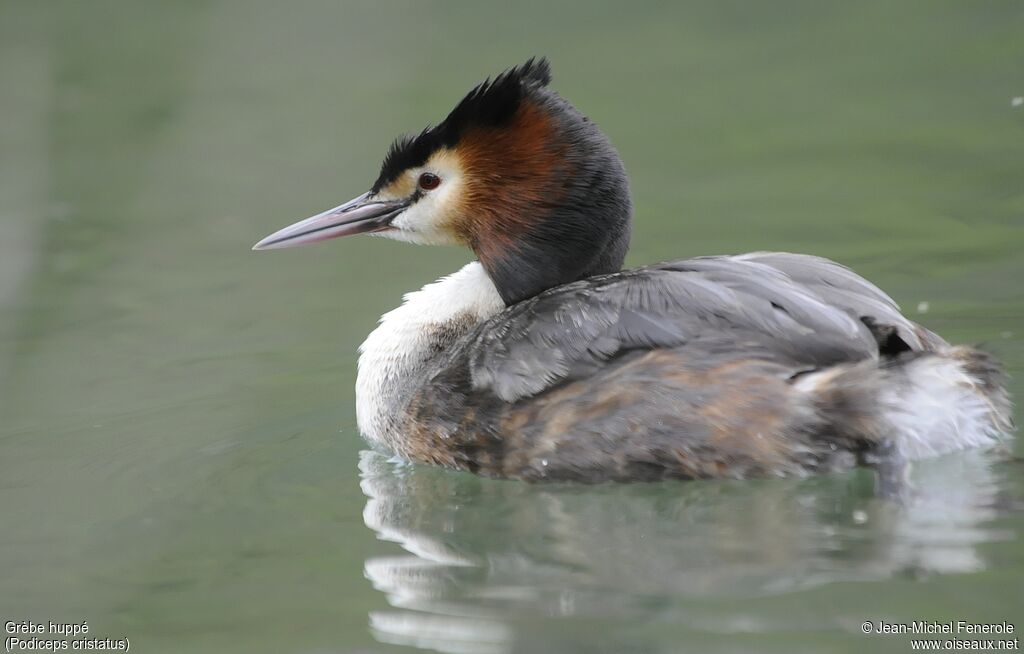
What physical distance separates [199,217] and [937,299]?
419 centimetres

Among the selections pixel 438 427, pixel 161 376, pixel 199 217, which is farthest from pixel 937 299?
pixel 199 217

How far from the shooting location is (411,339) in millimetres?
5738

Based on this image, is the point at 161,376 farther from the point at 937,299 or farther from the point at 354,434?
the point at 937,299

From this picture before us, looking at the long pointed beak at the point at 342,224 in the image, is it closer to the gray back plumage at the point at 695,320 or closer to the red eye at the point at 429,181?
the red eye at the point at 429,181

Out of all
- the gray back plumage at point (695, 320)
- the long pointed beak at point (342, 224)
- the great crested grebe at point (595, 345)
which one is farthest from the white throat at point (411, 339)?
the gray back plumage at point (695, 320)

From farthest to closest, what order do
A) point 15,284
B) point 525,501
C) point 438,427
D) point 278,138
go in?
1. point 278,138
2. point 15,284
3. point 438,427
4. point 525,501

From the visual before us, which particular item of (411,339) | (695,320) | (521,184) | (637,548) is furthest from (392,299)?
(637,548)

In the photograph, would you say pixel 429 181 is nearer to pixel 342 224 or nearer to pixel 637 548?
pixel 342 224

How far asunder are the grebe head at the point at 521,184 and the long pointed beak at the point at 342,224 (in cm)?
14

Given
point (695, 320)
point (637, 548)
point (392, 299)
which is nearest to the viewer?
point (637, 548)

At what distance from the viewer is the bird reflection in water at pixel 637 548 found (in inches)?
153

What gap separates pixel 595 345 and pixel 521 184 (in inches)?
30.6

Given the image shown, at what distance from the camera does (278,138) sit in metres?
9.91

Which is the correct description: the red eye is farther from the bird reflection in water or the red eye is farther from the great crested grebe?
the bird reflection in water
